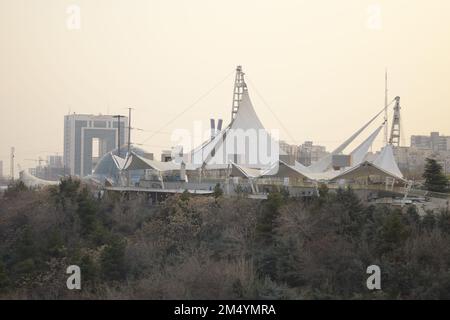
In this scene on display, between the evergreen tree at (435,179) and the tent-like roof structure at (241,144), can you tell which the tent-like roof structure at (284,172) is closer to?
the evergreen tree at (435,179)

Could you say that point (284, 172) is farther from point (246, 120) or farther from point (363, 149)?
point (246, 120)

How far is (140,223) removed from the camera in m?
26.5

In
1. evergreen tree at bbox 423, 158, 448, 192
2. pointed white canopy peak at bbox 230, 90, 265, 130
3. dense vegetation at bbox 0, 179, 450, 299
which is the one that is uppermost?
pointed white canopy peak at bbox 230, 90, 265, 130

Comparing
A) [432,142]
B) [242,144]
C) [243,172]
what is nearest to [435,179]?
[243,172]

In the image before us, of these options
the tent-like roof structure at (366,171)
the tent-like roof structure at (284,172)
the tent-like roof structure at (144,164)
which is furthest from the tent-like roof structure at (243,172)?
the tent-like roof structure at (144,164)

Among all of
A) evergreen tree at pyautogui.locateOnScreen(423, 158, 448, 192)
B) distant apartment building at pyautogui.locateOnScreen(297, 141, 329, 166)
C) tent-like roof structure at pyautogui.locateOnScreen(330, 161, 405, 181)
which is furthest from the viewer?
distant apartment building at pyautogui.locateOnScreen(297, 141, 329, 166)

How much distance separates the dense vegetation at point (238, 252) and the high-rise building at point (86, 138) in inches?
2694

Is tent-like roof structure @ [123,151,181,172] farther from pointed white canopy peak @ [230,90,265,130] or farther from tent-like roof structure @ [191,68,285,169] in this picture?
pointed white canopy peak @ [230,90,265,130]

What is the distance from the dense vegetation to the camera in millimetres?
17203

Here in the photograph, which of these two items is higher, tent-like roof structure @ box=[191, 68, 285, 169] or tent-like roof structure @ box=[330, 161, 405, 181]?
tent-like roof structure @ box=[191, 68, 285, 169]

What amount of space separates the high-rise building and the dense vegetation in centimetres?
6842

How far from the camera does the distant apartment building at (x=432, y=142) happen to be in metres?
86.8

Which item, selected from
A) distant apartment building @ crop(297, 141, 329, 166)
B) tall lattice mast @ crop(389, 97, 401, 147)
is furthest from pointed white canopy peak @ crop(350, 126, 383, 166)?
distant apartment building @ crop(297, 141, 329, 166)
